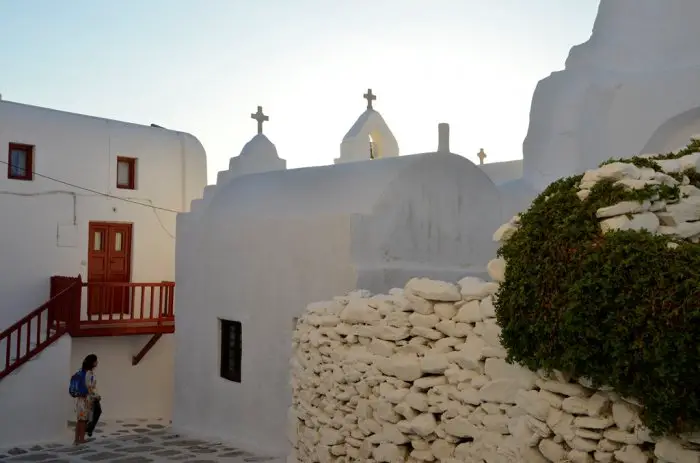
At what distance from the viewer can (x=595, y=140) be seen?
10.7 metres

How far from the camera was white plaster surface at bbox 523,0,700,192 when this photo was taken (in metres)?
10.1

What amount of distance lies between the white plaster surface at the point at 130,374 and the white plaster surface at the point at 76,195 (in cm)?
137

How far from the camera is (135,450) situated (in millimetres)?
10766

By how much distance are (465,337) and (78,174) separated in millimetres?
12271

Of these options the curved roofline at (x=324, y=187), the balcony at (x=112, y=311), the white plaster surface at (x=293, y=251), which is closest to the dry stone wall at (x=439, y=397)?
the white plaster surface at (x=293, y=251)

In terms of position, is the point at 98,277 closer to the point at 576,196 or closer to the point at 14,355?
the point at 14,355

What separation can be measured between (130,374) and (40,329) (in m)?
2.53

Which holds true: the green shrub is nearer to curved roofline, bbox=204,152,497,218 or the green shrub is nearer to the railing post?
curved roofline, bbox=204,152,497,218

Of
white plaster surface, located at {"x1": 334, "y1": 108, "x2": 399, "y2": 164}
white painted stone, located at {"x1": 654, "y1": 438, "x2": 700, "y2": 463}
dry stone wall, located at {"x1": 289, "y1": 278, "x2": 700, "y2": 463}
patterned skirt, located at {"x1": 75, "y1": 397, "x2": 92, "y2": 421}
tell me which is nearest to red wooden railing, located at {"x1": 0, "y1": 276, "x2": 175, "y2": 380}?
patterned skirt, located at {"x1": 75, "y1": 397, "x2": 92, "y2": 421}

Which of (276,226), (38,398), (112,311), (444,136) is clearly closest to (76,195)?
(112,311)

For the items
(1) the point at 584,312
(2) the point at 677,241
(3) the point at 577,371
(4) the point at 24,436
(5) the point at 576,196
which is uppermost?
(5) the point at 576,196

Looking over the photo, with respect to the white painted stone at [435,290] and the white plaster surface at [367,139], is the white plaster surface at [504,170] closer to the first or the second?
the white plaster surface at [367,139]

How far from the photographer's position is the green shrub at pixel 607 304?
118 inches

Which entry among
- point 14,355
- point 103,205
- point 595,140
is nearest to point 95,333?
point 14,355
